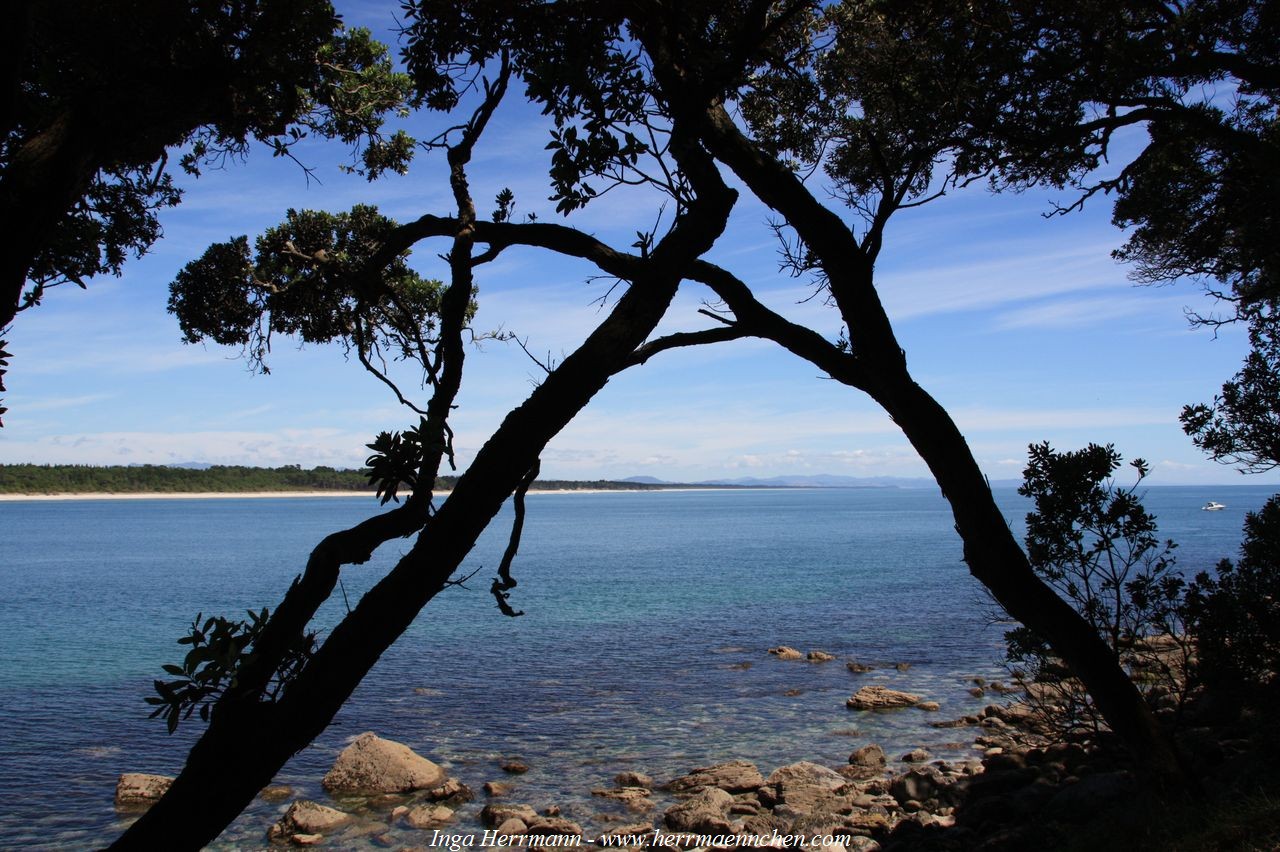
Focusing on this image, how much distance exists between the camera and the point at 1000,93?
9.29m

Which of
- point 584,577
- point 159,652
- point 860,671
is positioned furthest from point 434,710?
point 584,577

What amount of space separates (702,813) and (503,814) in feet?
9.28

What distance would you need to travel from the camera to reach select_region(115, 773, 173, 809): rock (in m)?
14.0

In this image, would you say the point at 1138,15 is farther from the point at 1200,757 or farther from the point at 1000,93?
the point at 1200,757

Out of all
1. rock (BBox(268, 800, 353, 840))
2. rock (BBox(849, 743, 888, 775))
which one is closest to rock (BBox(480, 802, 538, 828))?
rock (BBox(268, 800, 353, 840))

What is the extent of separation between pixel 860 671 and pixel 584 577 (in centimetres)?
2703

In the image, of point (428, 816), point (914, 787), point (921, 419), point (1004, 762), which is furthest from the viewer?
point (1004, 762)

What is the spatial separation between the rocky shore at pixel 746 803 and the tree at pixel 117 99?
8.46 m

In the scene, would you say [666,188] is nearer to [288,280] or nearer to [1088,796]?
[288,280]

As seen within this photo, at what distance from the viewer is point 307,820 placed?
12711 mm

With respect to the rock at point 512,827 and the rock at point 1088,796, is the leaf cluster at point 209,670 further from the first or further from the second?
the rock at point 512,827

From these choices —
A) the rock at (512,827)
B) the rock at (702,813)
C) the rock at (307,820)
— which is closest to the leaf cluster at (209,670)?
the rock at (702,813)

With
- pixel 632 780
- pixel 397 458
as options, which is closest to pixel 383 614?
pixel 397 458

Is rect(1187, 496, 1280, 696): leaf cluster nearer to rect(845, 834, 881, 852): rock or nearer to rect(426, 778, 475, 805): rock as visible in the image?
rect(845, 834, 881, 852): rock
